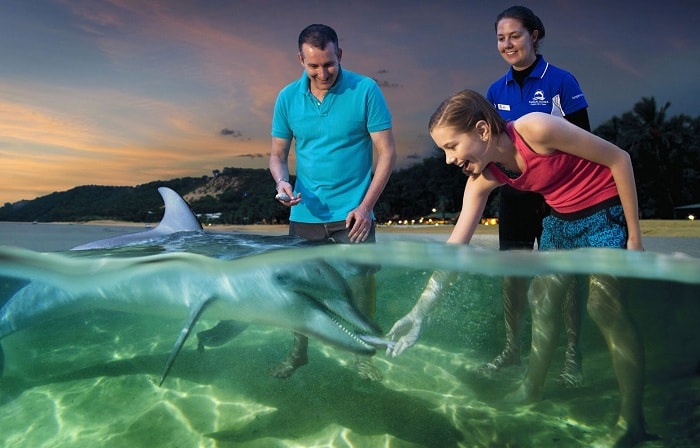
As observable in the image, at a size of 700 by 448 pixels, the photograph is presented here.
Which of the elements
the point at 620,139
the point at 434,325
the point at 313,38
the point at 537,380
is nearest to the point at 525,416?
the point at 537,380

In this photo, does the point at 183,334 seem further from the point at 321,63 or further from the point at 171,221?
the point at 321,63

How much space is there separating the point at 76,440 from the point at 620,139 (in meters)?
54.3

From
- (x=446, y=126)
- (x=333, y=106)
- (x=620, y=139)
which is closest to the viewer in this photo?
(x=446, y=126)

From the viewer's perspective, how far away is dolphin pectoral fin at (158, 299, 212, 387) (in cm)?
428

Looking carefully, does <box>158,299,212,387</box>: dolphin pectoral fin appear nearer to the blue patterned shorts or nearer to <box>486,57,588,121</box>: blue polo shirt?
the blue patterned shorts

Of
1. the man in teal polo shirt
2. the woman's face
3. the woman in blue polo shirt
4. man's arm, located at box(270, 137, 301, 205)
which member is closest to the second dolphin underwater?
the man in teal polo shirt

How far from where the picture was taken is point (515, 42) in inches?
191

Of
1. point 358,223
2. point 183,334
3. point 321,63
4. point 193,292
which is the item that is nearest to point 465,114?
point 358,223

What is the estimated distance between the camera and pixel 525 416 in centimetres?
420

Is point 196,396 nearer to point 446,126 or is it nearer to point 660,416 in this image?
point 446,126

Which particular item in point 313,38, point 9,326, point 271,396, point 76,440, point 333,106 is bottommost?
point 76,440

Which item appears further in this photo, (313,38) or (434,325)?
(313,38)

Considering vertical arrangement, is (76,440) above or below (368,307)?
below

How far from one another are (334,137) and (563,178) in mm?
2100
